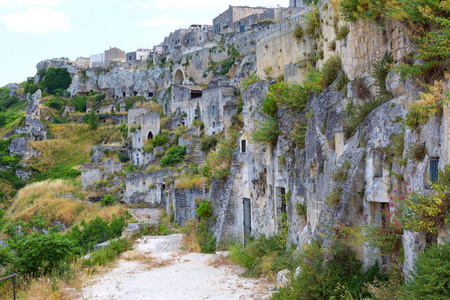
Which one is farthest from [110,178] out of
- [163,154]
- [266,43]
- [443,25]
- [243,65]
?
[443,25]

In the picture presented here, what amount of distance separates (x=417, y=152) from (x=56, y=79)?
2925 inches

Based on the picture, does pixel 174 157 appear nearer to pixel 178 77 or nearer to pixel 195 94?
pixel 195 94

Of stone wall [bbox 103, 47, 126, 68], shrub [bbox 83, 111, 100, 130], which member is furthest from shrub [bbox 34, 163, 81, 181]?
stone wall [bbox 103, 47, 126, 68]

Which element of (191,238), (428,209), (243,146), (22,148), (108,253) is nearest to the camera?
(428,209)

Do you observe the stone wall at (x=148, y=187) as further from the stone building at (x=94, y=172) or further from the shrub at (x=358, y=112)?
the shrub at (x=358, y=112)

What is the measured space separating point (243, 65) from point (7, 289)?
3510 cm

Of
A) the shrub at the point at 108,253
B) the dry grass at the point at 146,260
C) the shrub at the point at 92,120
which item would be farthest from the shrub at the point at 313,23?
the shrub at the point at 92,120

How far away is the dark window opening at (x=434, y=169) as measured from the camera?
528cm

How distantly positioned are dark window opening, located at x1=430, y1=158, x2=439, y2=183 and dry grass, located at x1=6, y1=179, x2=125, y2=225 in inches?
728

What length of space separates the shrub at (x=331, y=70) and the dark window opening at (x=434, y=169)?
13.3ft

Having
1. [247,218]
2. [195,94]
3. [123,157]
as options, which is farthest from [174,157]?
[247,218]

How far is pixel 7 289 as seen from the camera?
921cm

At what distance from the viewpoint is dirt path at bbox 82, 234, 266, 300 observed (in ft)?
30.5

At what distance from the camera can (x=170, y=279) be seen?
1075 centimetres
